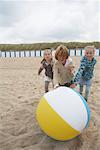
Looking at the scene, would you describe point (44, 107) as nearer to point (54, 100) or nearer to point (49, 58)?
point (54, 100)

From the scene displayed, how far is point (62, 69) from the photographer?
455cm

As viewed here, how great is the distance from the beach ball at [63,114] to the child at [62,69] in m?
1.06

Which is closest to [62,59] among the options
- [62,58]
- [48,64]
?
[62,58]

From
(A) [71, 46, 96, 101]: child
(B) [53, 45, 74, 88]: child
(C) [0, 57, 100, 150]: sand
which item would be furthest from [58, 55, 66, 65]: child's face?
(C) [0, 57, 100, 150]: sand

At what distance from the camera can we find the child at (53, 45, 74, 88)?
438 cm

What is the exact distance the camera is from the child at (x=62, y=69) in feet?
14.4

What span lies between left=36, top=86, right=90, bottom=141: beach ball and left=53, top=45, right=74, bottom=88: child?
3.46 feet

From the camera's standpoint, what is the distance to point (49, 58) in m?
5.22

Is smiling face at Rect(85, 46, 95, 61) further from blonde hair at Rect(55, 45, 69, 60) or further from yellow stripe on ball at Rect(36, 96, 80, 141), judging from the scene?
yellow stripe on ball at Rect(36, 96, 80, 141)

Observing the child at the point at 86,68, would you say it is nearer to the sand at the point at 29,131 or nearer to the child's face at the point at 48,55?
the sand at the point at 29,131

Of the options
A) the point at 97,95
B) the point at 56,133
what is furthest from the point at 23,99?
the point at 56,133

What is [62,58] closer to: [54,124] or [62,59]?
[62,59]

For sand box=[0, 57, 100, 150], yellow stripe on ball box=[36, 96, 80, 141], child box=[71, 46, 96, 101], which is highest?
child box=[71, 46, 96, 101]

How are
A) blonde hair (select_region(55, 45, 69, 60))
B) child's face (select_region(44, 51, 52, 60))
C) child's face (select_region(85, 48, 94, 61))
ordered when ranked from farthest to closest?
1. child's face (select_region(44, 51, 52, 60))
2. child's face (select_region(85, 48, 94, 61))
3. blonde hair (select_region(55, 45, 69, 60))
